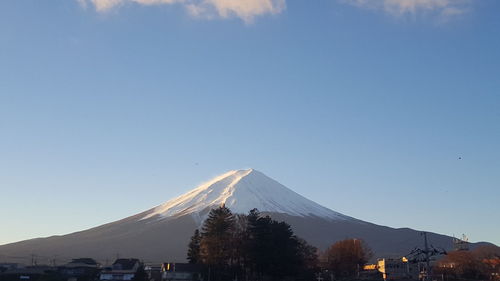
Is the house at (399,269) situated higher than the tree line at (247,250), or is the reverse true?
the tree line at (247,250)

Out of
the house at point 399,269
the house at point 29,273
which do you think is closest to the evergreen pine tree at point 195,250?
the house at point 29,273

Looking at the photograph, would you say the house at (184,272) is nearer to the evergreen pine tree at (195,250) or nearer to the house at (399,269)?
the evergreen pine tree at (195,250)

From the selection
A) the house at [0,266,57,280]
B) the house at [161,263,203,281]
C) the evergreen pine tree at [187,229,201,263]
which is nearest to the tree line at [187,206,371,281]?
the evergreen pine tree at [187,229,201,263]

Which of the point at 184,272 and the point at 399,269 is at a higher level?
the point at 184,272

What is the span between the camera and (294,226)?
620 feet

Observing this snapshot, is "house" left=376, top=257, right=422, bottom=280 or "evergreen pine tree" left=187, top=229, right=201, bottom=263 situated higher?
"evergreen pine tree" left=187, top=229, right=201, bottom=263

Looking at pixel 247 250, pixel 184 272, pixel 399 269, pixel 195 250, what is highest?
pixel 195 250

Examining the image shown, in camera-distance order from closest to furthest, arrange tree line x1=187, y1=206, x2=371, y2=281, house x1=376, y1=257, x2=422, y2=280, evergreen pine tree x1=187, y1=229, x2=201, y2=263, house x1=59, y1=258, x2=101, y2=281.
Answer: tree line x1=187, y1=206, x2=371, y2=281 < evergreen pine tree x1=187, y1=229, x2=201, y2=263 < house x1=59, y1=258, x2=101, y2=281 < house x1=376, y1=257, x2=422, y2=280

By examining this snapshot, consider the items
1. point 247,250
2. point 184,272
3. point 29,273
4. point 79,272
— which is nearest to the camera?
point 247,250

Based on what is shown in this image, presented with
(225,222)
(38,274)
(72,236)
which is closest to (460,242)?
(225,222)

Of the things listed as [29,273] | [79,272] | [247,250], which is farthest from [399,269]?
[29,273]

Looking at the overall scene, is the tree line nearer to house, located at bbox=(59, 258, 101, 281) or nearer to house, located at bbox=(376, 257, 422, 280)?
house, located at bbox=(59, 258, 101, 281)

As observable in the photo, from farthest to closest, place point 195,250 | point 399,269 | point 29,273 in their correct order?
point 399,269 < point 29,273 < point 195,250

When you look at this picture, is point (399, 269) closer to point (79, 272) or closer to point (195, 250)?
point (195, 250)
